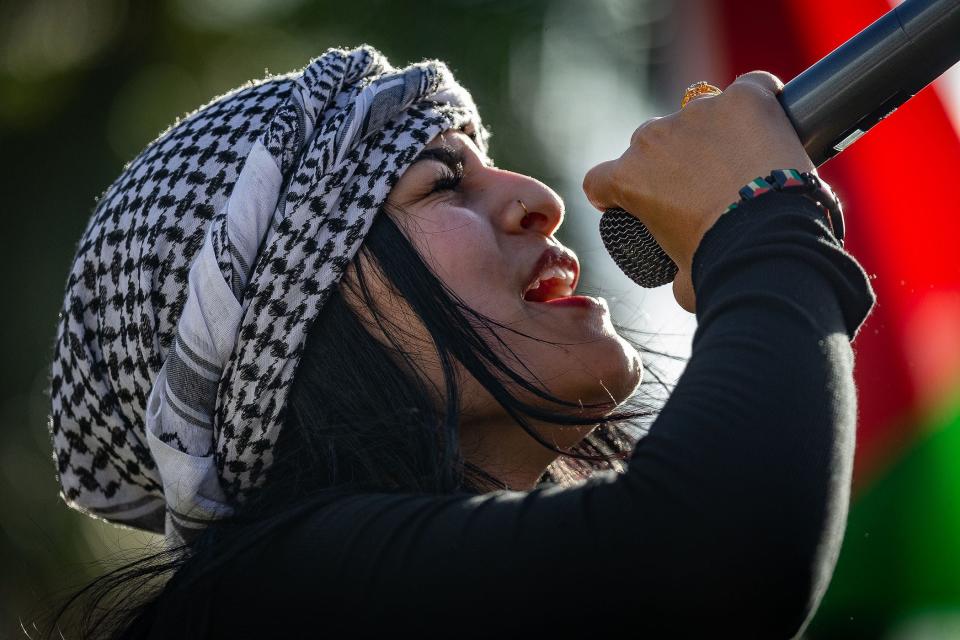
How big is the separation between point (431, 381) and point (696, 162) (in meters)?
0.59

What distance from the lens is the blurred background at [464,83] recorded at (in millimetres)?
4055

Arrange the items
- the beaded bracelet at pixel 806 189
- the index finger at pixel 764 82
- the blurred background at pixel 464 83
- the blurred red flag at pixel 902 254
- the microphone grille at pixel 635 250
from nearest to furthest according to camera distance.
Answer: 1. the beaded bracelet at pixel 806 189
2. the index finger at pixel 764 82
3. the microphone grille at pixel 635 250
4. the blurred red flag at pixel 902 254
5. the blurred background at pixel 464 83

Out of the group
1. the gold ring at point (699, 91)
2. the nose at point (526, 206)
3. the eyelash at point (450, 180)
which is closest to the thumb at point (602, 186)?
the gold ring at point (699, 91)

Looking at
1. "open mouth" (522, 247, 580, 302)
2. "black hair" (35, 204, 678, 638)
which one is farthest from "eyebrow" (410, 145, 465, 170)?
"open mouth" (522, 247, 580, 302)

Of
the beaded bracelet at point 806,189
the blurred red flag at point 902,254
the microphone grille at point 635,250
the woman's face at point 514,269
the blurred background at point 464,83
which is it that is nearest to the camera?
the beaded bracelet at point 806,189

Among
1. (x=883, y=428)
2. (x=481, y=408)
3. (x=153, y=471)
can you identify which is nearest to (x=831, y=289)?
(x=481, y=408)

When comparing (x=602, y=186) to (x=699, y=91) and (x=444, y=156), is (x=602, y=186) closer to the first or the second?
(x=699, y=91)

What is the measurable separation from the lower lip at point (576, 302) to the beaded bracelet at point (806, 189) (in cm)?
53

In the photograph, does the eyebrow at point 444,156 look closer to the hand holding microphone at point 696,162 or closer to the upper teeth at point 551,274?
the upper teeth at point 551,274

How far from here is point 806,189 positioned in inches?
52.2

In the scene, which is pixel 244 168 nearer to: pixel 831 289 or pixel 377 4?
pixel 831 289

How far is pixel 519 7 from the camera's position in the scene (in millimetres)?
5965

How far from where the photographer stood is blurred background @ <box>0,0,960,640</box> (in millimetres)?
4055

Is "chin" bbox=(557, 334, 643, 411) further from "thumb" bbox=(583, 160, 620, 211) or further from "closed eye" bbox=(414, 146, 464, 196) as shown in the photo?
"closed eye" bbox=(414, 146, 464, 196)
